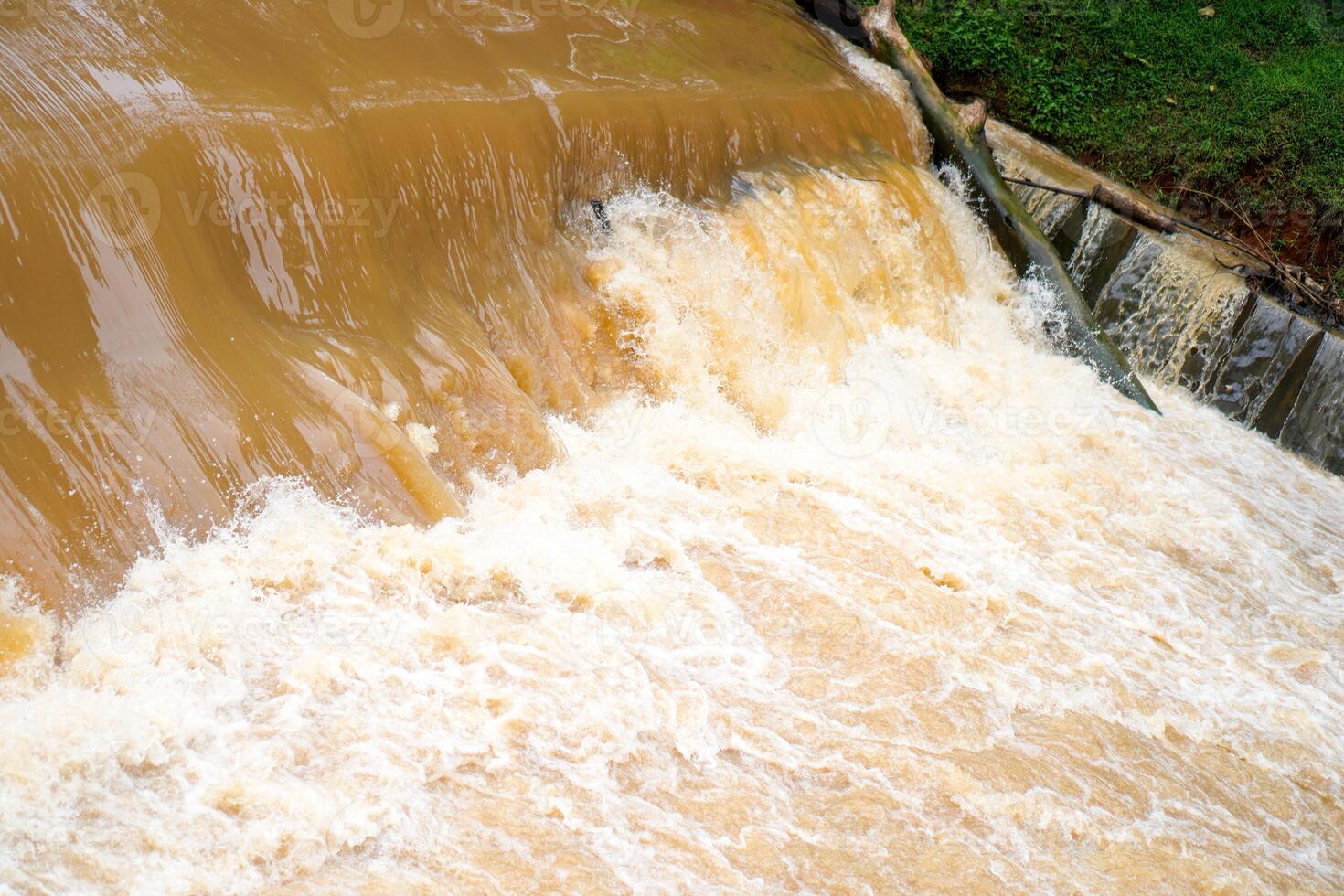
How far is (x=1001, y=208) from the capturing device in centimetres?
806

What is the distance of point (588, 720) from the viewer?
338 cm

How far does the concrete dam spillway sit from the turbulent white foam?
0.06 feet

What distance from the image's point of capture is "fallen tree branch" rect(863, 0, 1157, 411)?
25.1 ft

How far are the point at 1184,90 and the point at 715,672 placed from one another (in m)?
8.89

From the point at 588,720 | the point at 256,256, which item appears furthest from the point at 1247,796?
Result: the point at 256,256

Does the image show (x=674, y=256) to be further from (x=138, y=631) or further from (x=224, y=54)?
(x=138, y=631)

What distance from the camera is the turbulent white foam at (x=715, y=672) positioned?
291 centimetres

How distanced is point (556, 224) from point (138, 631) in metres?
3.03
